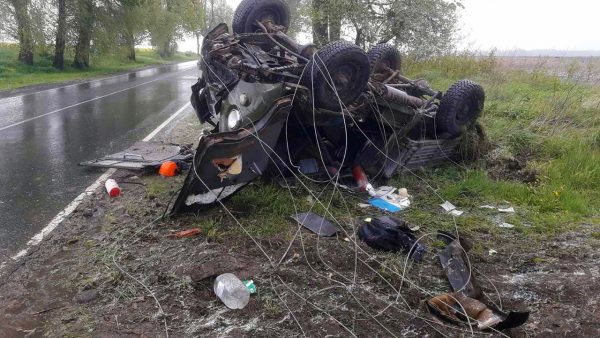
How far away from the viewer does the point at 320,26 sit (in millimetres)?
15617

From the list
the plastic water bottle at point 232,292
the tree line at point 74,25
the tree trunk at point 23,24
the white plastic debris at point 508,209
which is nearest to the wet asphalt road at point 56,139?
the plastic water bottle at point 232,292

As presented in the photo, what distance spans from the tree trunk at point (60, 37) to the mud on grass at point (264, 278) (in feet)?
70.4

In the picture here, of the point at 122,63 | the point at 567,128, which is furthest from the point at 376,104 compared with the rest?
the point at 122,63

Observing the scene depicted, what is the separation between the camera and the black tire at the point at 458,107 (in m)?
5.65

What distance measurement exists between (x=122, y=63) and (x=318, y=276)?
32.4 m

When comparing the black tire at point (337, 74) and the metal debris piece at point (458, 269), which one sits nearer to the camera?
the metal debris piece at point (458, 269)

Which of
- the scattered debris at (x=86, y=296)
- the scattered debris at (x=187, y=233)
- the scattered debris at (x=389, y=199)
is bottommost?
the scattered debris at (x=86, y=296)

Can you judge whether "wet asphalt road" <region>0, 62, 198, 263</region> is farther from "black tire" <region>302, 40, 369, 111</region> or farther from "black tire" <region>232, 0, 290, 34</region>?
"black tire" <region>302, 40, 369, 111</region>

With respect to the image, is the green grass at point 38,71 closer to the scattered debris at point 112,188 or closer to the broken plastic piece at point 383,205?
the scattered debris at point 112,188

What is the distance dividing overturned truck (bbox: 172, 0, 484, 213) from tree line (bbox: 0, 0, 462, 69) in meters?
1.44

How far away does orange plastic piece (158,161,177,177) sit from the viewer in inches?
227

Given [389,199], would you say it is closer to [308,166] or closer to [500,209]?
[308,166]

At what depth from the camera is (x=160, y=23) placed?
33844mm

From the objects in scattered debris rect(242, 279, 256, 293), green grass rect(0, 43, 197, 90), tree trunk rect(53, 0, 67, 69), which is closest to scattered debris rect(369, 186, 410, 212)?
scattered debris rect(242, 279, 256, 293)
